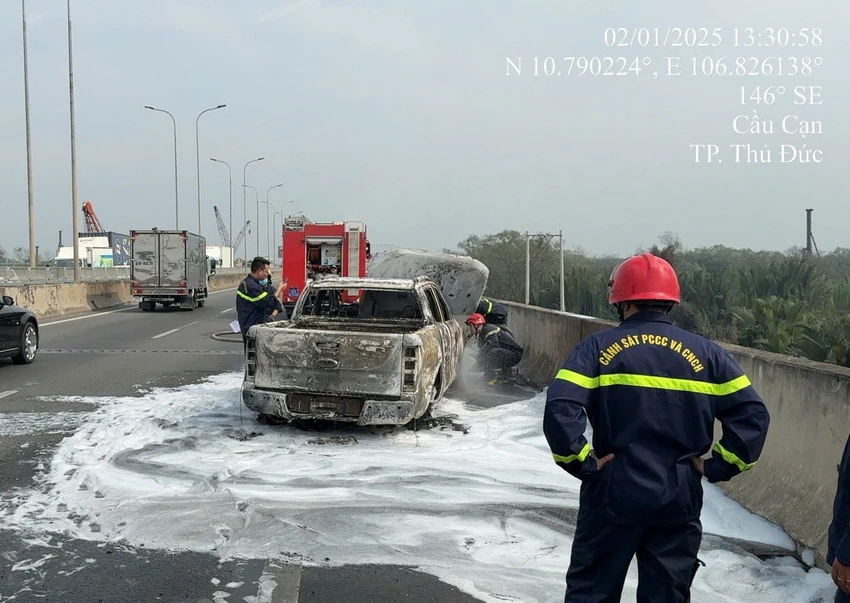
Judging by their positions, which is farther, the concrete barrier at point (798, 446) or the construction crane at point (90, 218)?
the construction crane at point (90, 218)

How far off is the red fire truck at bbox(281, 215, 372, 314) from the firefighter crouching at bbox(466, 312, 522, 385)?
1090 centimetres

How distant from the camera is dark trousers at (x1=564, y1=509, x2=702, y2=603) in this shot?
286 centimetres

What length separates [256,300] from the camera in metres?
10.3

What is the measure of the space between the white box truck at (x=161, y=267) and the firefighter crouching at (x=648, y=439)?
85.2ft

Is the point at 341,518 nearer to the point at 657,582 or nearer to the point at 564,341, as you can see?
the point at 657,582

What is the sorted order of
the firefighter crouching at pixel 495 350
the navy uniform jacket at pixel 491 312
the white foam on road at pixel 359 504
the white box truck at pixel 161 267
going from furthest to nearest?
the white box truck at pixel 161 267, the navy uniform jacket at pixel 491 312, the firefighter crouching at pixel 495 350, the white foam on road at pixel 359 504

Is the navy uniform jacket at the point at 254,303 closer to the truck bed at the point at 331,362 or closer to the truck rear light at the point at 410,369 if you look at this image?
the truck bed at the point at 331,362

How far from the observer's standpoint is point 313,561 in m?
4.31

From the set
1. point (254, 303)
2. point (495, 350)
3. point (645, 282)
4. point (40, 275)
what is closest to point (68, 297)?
point (40, 275)

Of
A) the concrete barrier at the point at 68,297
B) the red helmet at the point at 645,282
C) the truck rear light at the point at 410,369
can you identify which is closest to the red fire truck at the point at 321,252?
the concrete barrier at the point at 68,297

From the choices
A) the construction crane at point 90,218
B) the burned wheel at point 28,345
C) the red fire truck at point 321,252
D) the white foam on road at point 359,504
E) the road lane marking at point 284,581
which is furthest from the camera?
the construction crane at point 90,218

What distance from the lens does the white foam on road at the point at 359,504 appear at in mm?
4219

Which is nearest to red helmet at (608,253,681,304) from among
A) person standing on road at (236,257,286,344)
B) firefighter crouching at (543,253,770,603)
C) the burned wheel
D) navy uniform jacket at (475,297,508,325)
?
firefighter crouching at (543,253,770,603)

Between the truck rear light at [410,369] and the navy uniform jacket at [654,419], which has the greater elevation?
the navy uniform jacket at [654,419]
